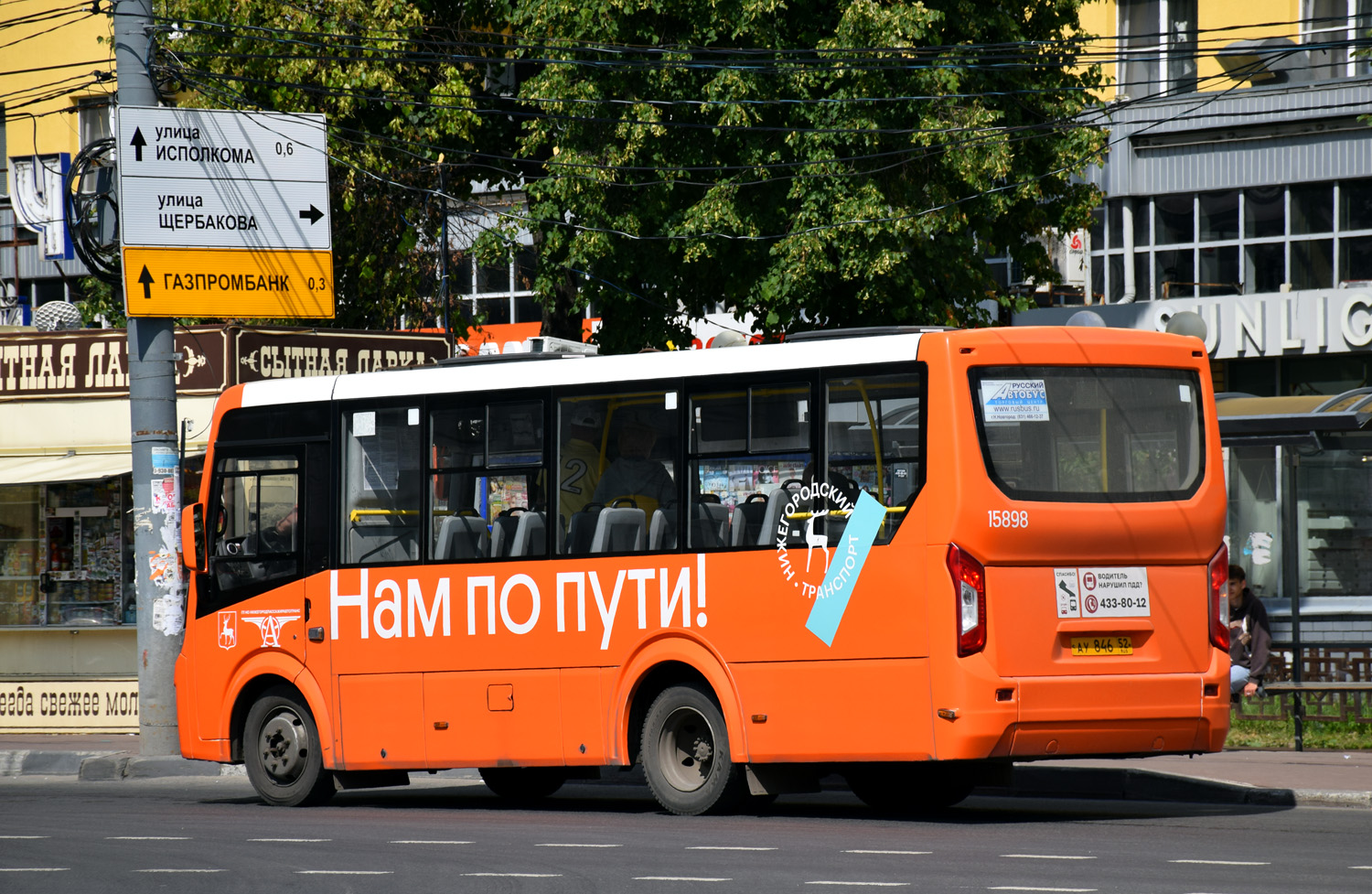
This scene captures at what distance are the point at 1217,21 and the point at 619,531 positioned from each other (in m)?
21.9

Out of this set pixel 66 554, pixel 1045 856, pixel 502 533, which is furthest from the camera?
pixel 66 554

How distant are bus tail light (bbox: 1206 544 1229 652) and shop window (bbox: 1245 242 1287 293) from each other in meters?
20.1

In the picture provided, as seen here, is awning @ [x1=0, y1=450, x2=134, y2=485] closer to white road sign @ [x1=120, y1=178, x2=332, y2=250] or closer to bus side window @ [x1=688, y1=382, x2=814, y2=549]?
white road sign @ [x1=120, y1=178, x2=332, y2=250]

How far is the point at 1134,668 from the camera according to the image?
1098 cm

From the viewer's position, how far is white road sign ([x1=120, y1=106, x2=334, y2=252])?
A: 18188 mm

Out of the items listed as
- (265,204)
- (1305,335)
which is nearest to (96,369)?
(265,204)

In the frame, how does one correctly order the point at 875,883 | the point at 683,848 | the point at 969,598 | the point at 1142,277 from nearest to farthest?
the point at 875,883
the point at 683,848
the point at 969,598
the point at 1142,277

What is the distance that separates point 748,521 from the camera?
1175 centimetres

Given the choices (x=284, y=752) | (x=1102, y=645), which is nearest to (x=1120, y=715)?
(x=1102, y=645)

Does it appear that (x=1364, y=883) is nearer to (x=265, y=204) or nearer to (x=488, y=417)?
(x=488, y=417)

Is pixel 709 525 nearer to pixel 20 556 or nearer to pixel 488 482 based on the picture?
pixel 488 482

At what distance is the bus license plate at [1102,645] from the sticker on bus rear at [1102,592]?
0.42 ft

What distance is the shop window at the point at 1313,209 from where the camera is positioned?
2988cm

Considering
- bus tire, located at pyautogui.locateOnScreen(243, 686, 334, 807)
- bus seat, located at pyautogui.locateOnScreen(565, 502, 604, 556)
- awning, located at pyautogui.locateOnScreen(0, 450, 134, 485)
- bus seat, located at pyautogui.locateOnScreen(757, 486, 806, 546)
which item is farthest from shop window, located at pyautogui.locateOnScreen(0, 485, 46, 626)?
bus seat, located at pyautogui.locateOnScreen(757, 486, 806, 546)
